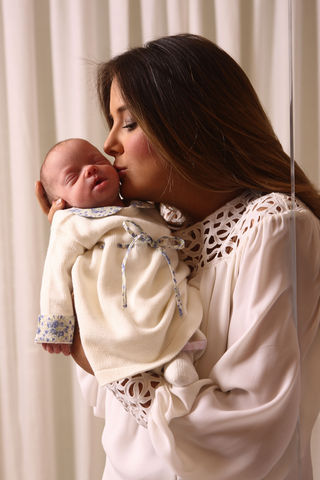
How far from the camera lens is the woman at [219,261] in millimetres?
720

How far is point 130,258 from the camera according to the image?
2.71 ft

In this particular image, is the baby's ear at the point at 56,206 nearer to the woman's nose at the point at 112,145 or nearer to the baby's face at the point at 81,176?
the baby's face at the point at 81,176

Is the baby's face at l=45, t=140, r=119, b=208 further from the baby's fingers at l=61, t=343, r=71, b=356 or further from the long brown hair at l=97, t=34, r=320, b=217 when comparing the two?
the baby's fingers at l=61, t=343, r=71, b=356

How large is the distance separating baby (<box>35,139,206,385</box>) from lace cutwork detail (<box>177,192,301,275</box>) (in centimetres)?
3

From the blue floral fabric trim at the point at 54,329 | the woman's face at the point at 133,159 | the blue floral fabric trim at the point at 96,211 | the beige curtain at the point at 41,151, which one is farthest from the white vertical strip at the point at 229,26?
the blue floral fabric trim at the point at 54,329

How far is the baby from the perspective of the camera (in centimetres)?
76

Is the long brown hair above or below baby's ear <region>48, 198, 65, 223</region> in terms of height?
above

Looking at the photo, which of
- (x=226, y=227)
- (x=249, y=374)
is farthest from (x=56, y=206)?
(x=249, y=374)

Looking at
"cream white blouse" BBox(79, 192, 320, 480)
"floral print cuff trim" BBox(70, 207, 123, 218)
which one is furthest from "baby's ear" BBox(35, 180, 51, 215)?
"cream white blouse" BBox(79, 192, 320, 480)

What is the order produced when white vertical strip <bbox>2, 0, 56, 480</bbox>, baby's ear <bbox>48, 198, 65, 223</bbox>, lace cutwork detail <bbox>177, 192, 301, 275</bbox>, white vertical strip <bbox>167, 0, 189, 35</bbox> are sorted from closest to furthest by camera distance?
lace cutwork detail <bbox>177, 192, 301, 275</bbox>
baby's ear <bbox>48, 198, 65, 223</bbox>
white vertical strip <bbox>167, 0, 189, 35</bbox>
white vertical strip <bbox>2, 0, 56, 480</bbox>

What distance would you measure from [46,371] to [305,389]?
2.47 ft

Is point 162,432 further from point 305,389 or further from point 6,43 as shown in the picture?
point 6,43

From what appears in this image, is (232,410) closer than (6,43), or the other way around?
(232,410)

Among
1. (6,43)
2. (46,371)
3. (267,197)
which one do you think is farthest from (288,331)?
(6,43)
